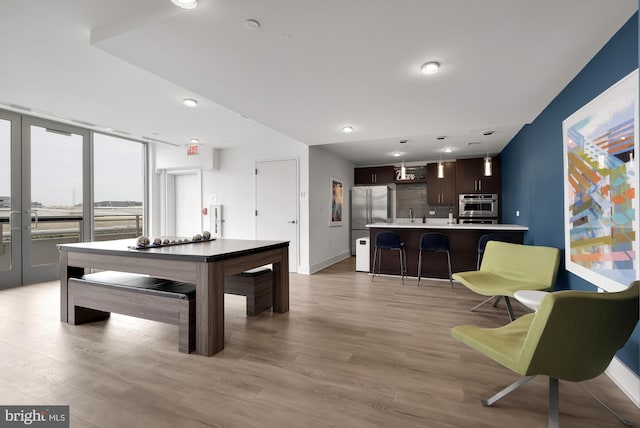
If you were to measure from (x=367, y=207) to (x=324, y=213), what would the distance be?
1701mm

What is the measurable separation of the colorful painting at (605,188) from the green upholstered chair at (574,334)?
477mm

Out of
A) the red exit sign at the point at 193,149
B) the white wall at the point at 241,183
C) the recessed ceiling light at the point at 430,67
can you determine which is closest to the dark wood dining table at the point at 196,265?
the recessed ceiling light at the point at 430,67

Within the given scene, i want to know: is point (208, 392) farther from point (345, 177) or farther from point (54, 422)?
point (345, 177)

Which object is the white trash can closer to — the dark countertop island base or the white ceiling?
the dark countertop island base

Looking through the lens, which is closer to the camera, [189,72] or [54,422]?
[54,422]

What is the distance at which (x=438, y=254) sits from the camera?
5000mm

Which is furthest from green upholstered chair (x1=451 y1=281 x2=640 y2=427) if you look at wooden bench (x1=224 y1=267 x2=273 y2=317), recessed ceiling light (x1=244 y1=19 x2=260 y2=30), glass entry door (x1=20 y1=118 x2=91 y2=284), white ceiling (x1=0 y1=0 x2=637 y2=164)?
glass entry door (x1=20 y1=118 x2=91 y2=284)

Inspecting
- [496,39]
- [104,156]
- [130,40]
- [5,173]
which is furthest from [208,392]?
[104,156]

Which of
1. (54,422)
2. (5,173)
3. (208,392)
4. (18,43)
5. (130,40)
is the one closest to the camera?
(54,422)

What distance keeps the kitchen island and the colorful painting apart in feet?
6.65

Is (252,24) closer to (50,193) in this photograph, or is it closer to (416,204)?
(50,193)

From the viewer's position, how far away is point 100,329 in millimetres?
2861

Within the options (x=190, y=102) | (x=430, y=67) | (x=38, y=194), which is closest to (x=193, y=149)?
(x=38, y=194)

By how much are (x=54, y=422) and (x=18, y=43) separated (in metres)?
2.78
